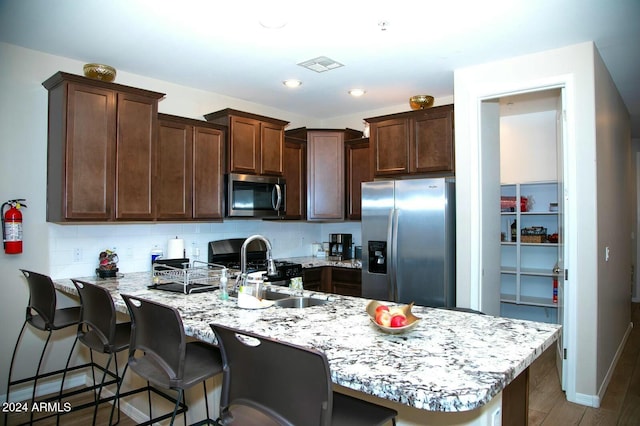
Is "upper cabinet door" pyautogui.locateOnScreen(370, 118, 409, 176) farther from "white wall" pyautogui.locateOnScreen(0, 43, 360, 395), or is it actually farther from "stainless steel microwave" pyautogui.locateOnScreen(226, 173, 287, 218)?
"white wall" pyautogui.locateOnScreen(0, 43, 360, 395)

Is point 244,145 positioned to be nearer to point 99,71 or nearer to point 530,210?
point 99,71

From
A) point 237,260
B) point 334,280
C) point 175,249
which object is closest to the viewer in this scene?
point 175,249

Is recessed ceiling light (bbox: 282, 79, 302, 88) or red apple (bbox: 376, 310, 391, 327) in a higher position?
recessed ceiling light (bbox: 282, 79, 302, 88)

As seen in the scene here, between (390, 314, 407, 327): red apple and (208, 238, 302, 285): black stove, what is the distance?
8.19 ft

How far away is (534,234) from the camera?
16.4 ft

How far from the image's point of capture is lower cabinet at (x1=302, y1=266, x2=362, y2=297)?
4434 millimetres

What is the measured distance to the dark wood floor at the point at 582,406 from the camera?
2.85 metres

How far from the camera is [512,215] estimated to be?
5211mm

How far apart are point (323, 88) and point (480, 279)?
90.9 inches

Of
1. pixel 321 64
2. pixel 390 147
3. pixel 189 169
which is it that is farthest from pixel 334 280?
pixel 321 64

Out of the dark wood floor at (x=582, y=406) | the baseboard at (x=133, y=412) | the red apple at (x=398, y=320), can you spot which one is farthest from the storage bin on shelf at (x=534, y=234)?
the baseboard at (x=133, y=412)

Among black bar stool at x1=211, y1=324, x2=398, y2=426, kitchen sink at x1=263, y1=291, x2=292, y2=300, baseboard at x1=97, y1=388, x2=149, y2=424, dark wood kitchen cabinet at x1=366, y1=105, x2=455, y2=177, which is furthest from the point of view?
dark wood kitchen cabinet at x1=366, y1=105, x2=455, y2=177

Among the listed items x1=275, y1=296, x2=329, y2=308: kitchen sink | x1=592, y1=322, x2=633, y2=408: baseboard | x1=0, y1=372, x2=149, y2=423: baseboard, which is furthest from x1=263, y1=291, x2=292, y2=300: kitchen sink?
x1=592, y1=322, x2=633, y2=408: baseboard

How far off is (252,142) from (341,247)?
67.9 inches
